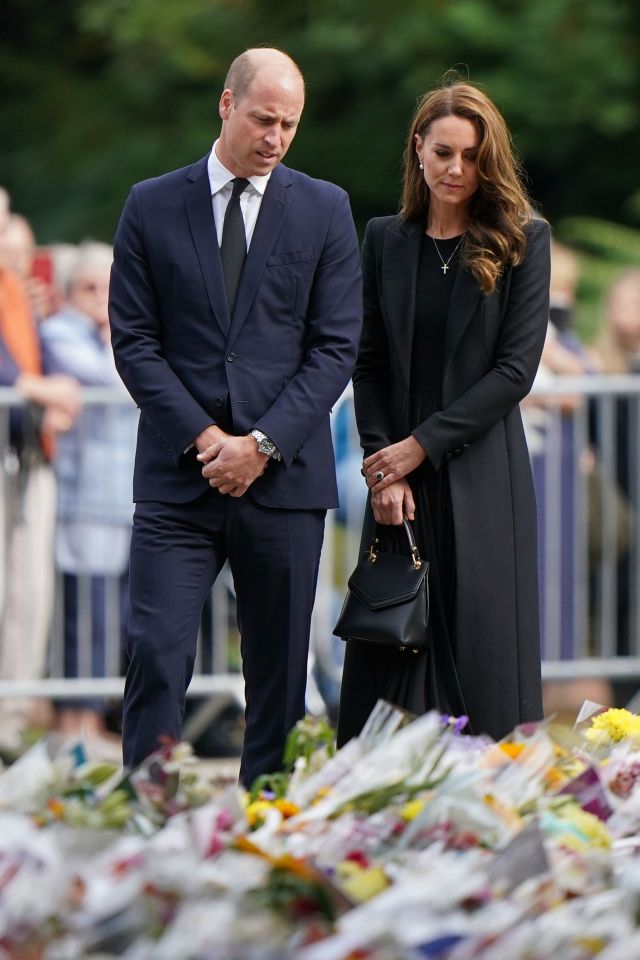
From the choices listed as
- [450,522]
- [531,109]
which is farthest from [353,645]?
[531,109]

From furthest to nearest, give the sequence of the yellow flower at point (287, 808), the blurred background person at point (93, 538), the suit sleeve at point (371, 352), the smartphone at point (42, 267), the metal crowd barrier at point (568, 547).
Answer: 1. the smartphone at point (42, 267)
2. the metal crowd barrier at point (568, 547)
3. the blurred background person at point (93, 538)
4. the suit sleeve at point (371, 352)
5. the yellow flower at point (287, 808)

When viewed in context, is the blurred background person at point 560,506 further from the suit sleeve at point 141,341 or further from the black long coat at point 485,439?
the suit sleeve at point 141,341

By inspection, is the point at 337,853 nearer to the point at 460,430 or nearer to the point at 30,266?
the point at 460,430

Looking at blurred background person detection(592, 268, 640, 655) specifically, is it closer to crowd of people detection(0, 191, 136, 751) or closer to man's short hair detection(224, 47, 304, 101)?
crowd of people detection(0, 191, 136, 751)

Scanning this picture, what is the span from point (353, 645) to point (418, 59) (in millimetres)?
9855

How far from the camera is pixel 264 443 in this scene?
4270 millimetres

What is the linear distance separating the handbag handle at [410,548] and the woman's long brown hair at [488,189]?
2.01 ft

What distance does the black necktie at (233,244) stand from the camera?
435cm

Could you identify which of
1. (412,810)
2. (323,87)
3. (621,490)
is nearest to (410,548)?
(412,810)

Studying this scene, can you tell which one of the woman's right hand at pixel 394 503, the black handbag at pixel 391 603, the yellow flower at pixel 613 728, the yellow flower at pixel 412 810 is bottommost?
the yellow flower at pixel 412 810

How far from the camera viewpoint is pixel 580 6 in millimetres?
13336

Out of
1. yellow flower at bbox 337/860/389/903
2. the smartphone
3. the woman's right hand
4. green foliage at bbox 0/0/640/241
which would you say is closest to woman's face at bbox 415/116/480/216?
the woman's right hand

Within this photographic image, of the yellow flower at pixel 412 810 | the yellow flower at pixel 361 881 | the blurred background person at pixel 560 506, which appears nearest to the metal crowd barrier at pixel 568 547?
the blurred background person at pixel 560 506

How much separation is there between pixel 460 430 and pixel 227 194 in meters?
0.80
